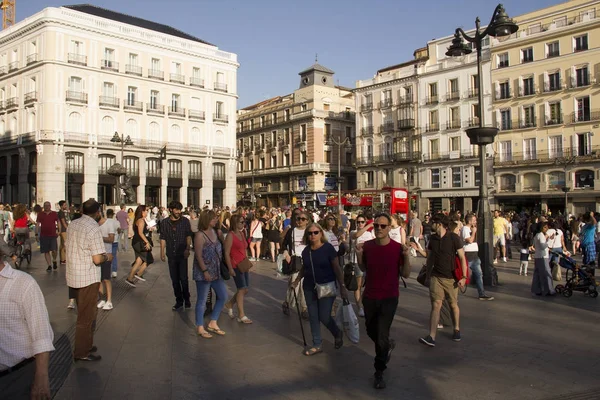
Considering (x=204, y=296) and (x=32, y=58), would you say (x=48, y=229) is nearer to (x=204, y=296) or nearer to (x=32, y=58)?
(x=204, y=296)

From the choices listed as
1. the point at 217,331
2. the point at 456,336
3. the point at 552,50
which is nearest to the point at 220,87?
the point at 552,50

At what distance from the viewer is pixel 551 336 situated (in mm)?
7016

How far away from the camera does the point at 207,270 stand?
Result: 7.04 metres

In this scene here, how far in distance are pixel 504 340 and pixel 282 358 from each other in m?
3.04

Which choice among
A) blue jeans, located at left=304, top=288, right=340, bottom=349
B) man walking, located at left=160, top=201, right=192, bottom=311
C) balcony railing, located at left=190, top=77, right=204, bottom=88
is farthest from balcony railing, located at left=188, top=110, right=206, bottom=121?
blue jeans, located at left=304, top=288, right=340, bottom=349

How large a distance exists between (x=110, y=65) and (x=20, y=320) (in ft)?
158

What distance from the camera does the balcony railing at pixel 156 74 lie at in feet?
160

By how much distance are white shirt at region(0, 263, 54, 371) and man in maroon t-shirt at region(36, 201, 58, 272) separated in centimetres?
1070

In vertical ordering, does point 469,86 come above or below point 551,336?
above

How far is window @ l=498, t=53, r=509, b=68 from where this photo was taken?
4426cm

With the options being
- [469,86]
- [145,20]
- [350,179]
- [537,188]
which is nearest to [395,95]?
[469,86]

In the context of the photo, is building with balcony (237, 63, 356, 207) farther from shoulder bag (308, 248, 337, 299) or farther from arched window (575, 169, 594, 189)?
shoulder bag (308, 248, 337, 299)

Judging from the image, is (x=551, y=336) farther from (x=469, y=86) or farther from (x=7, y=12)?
(x=7, y=12)

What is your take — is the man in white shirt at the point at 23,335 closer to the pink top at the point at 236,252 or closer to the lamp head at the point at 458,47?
the pink top at the point at 236,252
